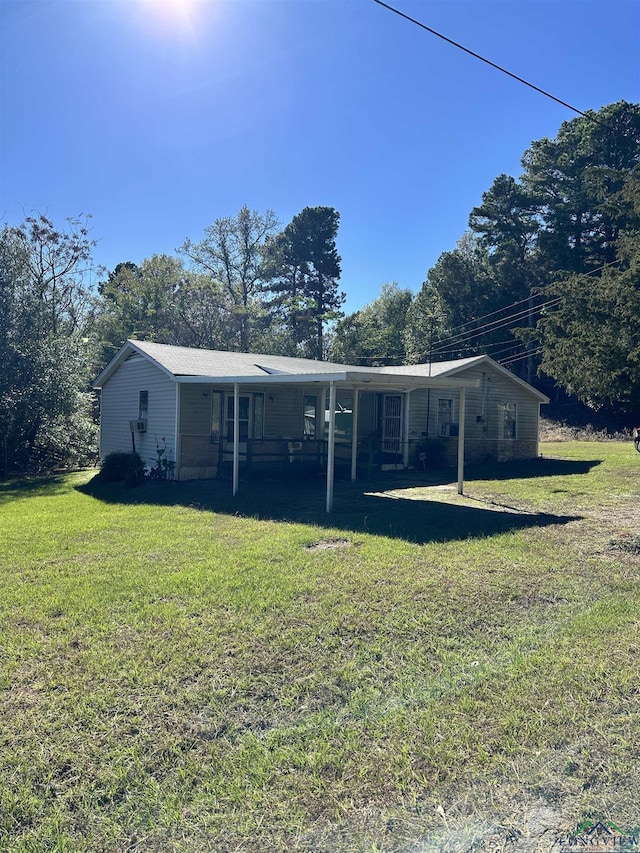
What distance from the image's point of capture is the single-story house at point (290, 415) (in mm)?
14562

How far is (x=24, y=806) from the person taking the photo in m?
2.59

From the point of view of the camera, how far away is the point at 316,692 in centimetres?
360

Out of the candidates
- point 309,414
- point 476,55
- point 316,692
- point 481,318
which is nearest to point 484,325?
point 481,318

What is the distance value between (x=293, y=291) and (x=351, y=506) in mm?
36790

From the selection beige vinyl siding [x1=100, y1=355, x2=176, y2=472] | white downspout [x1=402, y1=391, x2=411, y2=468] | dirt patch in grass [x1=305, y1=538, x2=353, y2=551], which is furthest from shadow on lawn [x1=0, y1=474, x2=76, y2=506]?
white downspout [x1=402, y1=391, x2=411, y2=468]

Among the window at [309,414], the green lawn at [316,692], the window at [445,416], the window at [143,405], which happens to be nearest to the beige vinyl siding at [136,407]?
the window at [143,405]

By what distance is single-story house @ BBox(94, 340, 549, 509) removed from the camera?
14.6 meters

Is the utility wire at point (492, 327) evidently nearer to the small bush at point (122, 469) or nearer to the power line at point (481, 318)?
the power line at point (481, 318)

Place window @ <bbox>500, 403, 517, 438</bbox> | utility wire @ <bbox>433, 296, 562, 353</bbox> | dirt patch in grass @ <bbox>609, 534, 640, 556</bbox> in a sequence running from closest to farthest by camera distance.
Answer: dirt patch in grass @ <bbox>609, 534, 640, 556</bbox> < window @ <bbox>500, 403, 517, 438</bbox> < utility wire @ <bbox>433, 296, 562, 353</bbox>

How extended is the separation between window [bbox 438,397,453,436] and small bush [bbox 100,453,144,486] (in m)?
8.80

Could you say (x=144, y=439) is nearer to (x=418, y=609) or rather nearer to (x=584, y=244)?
(x=418, y=609)

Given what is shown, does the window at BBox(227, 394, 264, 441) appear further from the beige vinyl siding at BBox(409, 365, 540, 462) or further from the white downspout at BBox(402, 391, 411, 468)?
the beige vinyl siding at BBox(409, 365, 540, 462)

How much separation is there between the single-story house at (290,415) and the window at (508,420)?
34 millimetres

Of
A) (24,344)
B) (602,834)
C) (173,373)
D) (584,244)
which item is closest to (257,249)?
(584,244)
